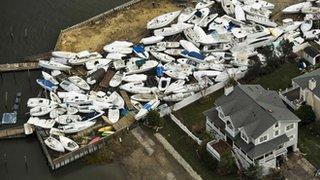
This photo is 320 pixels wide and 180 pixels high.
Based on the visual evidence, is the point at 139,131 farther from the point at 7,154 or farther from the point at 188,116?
the point at 7,154

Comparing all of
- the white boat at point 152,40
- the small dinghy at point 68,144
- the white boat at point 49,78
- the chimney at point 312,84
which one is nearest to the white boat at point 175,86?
the white boat at point 152,40

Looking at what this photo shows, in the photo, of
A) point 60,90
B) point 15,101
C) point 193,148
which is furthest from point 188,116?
point 15,101

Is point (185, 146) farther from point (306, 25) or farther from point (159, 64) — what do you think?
point (306, 25)

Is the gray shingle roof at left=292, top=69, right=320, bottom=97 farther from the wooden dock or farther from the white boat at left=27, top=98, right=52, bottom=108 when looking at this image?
the wooden dock

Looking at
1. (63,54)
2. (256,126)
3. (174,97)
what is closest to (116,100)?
(174,97)

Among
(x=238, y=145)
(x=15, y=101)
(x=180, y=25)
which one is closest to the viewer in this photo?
(x=238, y=145)

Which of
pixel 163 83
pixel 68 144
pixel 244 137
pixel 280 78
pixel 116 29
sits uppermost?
pixel 116 29

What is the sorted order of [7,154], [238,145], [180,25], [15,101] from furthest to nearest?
[180,25], [15,101], [7,154], [238,145]
